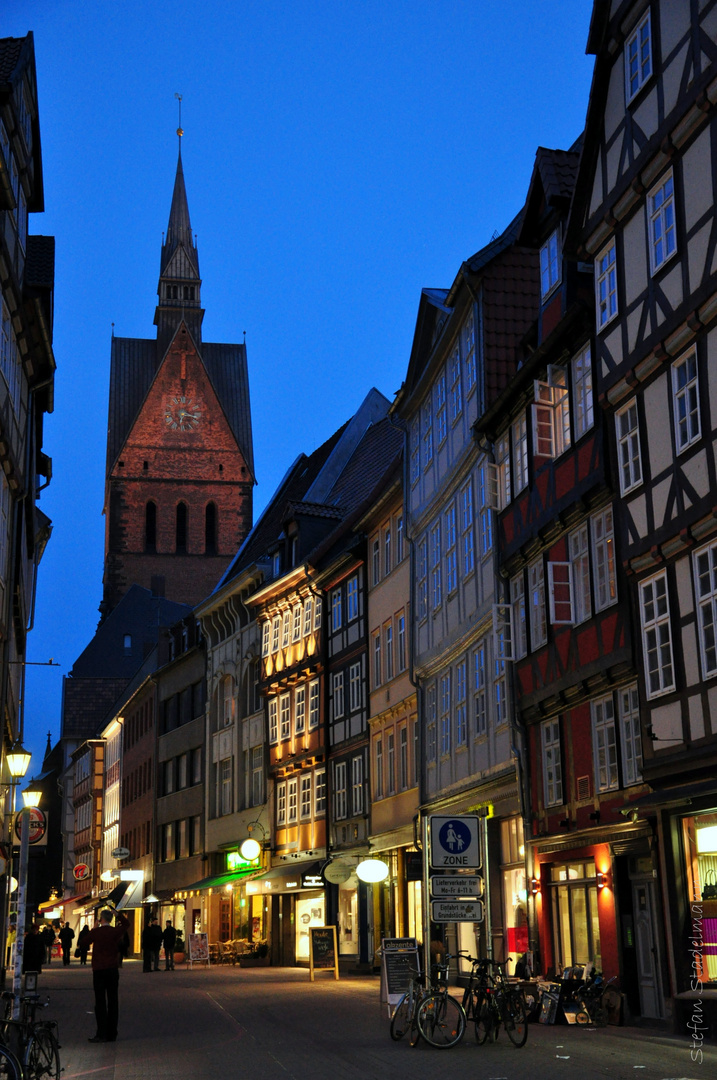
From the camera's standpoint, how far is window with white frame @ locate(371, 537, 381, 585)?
3934 centimetres

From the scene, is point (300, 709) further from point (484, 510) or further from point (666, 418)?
point (666, 418)

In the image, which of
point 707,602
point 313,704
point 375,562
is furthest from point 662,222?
point 313,704

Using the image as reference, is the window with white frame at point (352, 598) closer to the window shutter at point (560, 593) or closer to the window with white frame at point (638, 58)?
the window shutter at point (560, 593)

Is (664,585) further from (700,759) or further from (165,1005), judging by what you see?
(165,1005)

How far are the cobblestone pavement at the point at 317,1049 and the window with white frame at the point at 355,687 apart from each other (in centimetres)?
1499

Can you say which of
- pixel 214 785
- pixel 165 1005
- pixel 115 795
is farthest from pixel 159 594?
pixel 165 1005

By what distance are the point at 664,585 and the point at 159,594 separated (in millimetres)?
84452

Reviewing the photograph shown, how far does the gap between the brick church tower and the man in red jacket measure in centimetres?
8311

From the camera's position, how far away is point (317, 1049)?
644 inches

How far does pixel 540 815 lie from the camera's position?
79.6ft

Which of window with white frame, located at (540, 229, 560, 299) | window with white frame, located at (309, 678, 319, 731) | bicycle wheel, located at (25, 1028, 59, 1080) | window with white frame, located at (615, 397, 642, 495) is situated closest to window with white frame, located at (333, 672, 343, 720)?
window with white frame, located at (309, 678, 319, 731)

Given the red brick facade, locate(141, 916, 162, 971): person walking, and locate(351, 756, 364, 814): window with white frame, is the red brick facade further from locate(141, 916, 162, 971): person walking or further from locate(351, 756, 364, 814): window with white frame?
locate(351, 756, 364, 814): window with white frame

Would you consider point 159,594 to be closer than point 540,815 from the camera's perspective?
No

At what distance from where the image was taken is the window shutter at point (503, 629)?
2619cm
